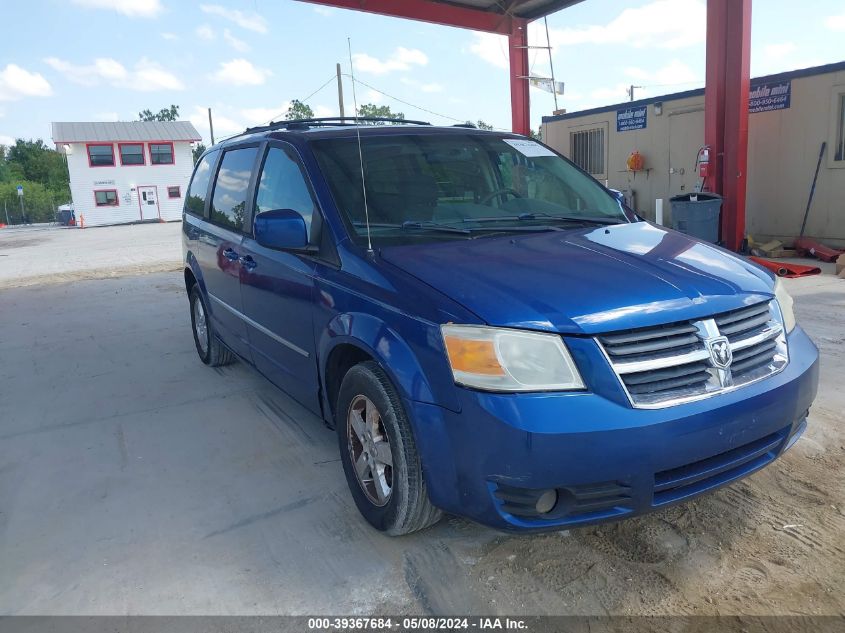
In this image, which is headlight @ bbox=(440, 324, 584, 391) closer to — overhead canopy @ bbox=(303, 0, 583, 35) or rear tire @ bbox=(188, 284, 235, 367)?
rear tire @ bbox=(188, 284, 235, 367)

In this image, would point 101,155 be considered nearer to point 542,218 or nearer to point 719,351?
point 542,218

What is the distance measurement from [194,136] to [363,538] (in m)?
50.3

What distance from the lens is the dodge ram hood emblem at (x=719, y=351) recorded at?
7.69ft

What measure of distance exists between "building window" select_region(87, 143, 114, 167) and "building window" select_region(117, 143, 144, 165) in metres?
0.69

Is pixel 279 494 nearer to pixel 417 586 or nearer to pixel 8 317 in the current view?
pixel 417 586

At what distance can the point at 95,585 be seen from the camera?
8.74 ft

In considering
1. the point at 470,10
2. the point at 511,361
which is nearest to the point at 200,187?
the point at 511,361

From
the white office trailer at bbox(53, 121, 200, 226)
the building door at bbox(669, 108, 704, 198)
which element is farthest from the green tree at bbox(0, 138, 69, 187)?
the building door at bbox(669, 108, 704, 198)

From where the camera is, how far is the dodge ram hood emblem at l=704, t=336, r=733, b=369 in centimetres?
234

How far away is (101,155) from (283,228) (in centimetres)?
4939

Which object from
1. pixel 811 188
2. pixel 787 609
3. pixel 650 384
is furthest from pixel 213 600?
pixel 811 188

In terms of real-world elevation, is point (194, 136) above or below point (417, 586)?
above

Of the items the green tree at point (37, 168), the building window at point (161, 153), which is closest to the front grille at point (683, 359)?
the building window at point (161, 153)

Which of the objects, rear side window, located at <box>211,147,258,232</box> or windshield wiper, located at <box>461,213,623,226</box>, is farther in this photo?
rear side window, located at <box>211,147,258,232</box>
